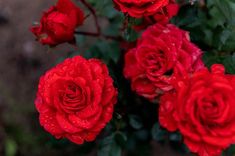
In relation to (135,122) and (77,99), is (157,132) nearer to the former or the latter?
(135,122)

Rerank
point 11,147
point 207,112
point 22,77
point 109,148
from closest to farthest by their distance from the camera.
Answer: point 207,112
point 109,148
point 11,147
point 22,77

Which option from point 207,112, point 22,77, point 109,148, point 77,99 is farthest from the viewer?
point 22,77

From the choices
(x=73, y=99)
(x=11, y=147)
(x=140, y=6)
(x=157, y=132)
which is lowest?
(x=11, y=147)

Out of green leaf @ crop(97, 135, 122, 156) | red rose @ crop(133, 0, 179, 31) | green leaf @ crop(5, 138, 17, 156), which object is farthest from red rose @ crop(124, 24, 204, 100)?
green leaf @ crop(5, 138, 17, 156)

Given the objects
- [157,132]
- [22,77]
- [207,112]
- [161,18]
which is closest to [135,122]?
[157,132]

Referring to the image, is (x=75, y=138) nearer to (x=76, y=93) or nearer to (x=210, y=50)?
(x=76, y=93)

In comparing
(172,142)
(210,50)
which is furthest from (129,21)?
(172,142)

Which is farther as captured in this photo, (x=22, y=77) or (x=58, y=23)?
(x=22, y=77)
